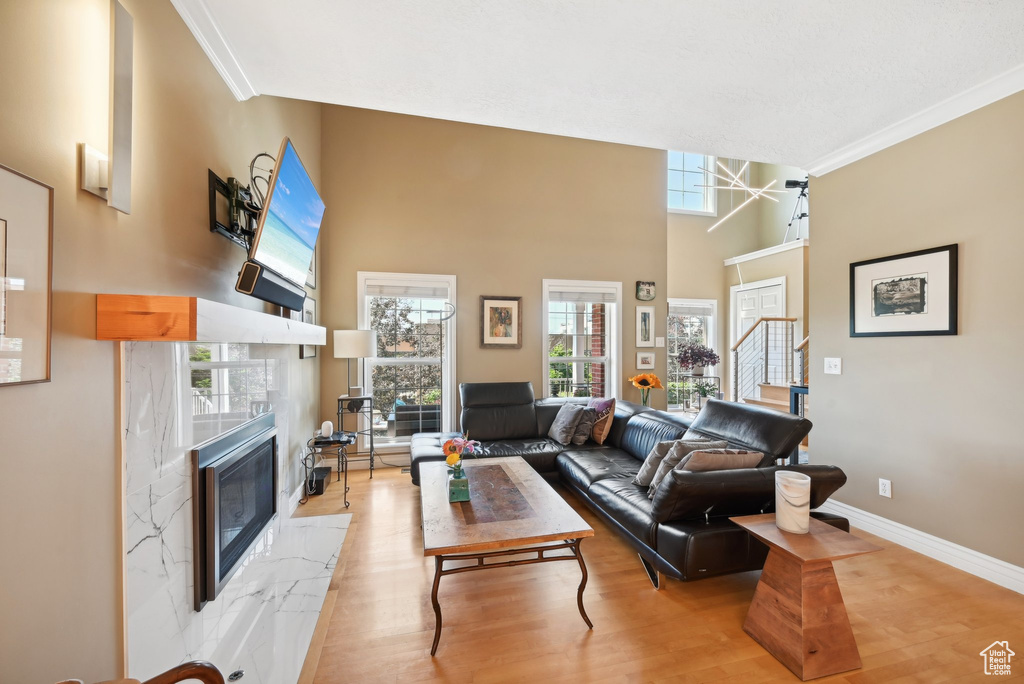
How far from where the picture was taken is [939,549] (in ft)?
8.15

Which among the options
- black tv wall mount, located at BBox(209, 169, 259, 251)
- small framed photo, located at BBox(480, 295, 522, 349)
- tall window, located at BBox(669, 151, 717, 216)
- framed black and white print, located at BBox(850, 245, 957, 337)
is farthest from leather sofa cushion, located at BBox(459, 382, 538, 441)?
tall window, located at BBox(669, 151, 717, 216)

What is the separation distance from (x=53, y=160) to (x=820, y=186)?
4184 millimetres

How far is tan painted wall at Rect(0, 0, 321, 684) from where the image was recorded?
38.2 inches

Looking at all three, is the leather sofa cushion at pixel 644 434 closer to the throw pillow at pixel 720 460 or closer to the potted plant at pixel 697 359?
the throw pillow at pixel 720 460

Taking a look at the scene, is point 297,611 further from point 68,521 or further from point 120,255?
point 120,255

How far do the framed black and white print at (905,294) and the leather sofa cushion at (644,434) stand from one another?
1408mm

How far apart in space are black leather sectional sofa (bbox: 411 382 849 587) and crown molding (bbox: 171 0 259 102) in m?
2.65

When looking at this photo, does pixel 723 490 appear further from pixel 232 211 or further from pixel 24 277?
pixel 232 211

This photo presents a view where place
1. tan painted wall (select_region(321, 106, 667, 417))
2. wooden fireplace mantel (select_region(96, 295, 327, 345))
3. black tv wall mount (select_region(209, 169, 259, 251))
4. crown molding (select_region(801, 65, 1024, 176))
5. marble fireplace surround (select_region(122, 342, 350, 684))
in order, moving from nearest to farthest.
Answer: wooden fireplace mantel (select_region(96, 295, 327, 345))
marble fireplace surround (select_region(122, 342, 350, 684))
black tv wall mount (select_region(209, 169, 259, 251))
crown molding (select_region(801, 65, 1024, 176))
tan painted wall (select_region(321, 106, 667, 417))

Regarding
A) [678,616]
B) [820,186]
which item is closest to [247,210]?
[678,616]

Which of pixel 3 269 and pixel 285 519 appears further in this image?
pixel 285 519

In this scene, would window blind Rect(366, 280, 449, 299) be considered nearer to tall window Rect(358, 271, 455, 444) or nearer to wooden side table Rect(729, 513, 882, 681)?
tall window Rect(358, 271, 455, 444)

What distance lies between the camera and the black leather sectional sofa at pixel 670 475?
6.52 ft

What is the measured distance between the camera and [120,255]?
1344 millimetres
